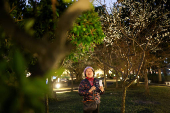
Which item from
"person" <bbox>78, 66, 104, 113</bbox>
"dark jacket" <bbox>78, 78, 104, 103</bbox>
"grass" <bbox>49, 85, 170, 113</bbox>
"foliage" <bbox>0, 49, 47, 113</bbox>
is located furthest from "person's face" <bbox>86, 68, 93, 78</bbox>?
"grass" <bbox>49, 85, 170, 113</bbox>

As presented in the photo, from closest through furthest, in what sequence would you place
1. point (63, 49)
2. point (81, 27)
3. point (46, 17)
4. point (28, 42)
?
point (28, 42) → point (63, 49) → point (46, 17) → point (81, 27)

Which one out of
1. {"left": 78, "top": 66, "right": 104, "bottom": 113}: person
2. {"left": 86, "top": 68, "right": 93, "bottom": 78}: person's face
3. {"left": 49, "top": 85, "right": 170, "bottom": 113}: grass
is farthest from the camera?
{"left": 49, "top": 85, "right": 170, "bottom": 113}: grass

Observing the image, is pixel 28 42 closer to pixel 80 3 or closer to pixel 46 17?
pixel 80 3

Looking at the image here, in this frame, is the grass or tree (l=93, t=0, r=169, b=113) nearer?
tree (l=93, t=0, r=169, b=113)

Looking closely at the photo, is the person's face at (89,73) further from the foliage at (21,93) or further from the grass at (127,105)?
the grass at (127,105)

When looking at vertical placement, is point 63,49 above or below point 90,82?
above

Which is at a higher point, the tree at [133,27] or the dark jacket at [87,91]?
the tree at [133,27]

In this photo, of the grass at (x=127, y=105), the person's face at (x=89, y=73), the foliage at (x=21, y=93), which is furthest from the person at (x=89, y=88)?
the grass at (x=127, y=105)

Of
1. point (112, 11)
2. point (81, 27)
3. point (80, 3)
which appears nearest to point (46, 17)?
point (81, 27)

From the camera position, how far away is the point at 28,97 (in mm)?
811

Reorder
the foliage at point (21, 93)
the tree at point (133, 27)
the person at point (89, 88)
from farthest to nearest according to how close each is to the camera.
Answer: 1. the tree at point (133, 27)
2. the person at point (89, 88)
3. the foliage at point (21, 93)

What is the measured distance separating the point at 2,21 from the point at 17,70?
11.2 inches

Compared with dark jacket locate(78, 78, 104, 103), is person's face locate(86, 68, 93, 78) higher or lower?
higher

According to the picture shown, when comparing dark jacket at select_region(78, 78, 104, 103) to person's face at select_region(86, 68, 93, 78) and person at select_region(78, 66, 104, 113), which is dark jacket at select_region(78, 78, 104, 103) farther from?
person's face at select_region(86, 68, 93, 78)
